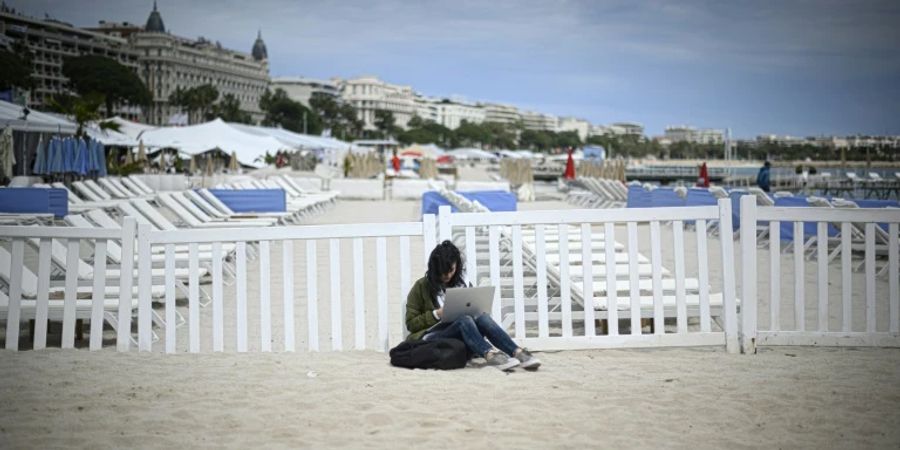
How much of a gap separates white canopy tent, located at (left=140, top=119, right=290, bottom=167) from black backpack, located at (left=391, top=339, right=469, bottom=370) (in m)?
24.0

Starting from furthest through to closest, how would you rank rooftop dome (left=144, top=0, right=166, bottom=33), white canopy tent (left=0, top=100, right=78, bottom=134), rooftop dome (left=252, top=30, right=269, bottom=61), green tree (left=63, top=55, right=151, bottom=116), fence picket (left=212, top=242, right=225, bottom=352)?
1. rooftop dome (left=252, top=30, right=269, bottom=61)
2. rooftop dome (left=144, top=0, right=166, bottom=33)
3. green tree (left=63, top=55, right=151, bottom=116)
4. white canopy tent (left=0, top=100, right=78, bottom=134)
5. fence picket (left=212, top=242, right=225, bottom=352)

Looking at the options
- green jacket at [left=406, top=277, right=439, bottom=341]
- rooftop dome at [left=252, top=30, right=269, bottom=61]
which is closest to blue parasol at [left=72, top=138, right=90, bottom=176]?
green jacket at [left=406, top=277, right=439, bottom=341]

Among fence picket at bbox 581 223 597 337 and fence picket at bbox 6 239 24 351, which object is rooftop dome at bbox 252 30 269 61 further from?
fence picket at bbox 581 223 597 337

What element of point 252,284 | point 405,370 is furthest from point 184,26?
point 405,370

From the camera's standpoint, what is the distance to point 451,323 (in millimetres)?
5055

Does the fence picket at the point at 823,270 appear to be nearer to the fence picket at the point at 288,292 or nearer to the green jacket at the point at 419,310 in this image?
the green jacket at the point at 419,310

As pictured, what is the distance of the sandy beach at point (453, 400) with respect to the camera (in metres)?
3.76

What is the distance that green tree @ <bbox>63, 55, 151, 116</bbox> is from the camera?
86562mm

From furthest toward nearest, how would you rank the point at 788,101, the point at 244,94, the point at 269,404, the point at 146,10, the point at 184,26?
1. the point at 244,94
2. the point at 146,10
3. the point at 788,101
4. the point at 184,26
5. the point at 269,404

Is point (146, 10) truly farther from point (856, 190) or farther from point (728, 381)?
point (728, 381)

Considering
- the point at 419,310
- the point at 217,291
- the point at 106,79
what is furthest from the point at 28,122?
the point at 106,79

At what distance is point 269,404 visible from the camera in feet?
14.0

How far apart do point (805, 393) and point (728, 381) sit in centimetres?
37

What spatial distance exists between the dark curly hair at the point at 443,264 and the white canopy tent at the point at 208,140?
2386 centimetres
